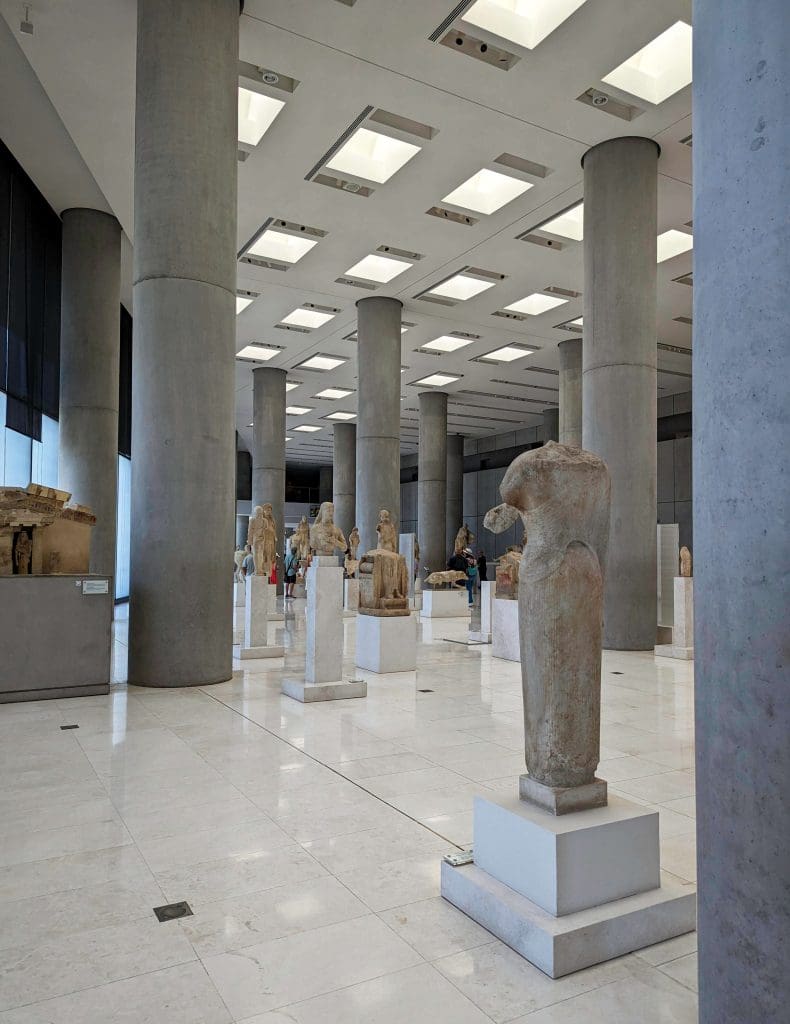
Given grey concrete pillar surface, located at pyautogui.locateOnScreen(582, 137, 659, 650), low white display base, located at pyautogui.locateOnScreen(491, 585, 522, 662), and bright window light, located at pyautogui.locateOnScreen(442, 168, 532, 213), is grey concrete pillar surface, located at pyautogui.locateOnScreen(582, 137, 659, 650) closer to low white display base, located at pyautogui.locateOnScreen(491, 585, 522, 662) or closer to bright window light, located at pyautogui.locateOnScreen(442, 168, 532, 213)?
low white display base, located at pyautogui.locateOnScreen(491, 585, 522, 662)

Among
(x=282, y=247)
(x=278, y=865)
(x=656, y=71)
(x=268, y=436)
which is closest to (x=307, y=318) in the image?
(x=282, y=247)

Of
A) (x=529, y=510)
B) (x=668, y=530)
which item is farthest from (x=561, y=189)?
(x=529, y=510)

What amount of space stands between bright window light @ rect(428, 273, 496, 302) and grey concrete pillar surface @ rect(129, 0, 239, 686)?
9989mm

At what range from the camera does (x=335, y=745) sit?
6.14 meters

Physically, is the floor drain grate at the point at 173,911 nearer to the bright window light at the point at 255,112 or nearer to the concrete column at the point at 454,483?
the bright window light at the point at 255,112

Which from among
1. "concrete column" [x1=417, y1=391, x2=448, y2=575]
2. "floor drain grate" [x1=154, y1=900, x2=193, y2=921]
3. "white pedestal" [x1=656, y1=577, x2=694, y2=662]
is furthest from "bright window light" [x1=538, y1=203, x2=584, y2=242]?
"concrete column" [x1=417, y1=391, x2=448, y2=575]

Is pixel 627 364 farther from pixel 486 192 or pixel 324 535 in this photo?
pixel 324 535

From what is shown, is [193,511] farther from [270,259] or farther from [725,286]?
[270,259]

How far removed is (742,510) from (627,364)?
35.7 feet

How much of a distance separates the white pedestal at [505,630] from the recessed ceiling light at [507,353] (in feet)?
45.9

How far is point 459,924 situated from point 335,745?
3044 millimetres

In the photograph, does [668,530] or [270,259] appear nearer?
[668,530]

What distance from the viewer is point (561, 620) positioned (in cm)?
331

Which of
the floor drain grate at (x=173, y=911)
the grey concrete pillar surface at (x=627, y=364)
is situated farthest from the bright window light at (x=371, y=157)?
the floor drain grate at (x=173, y=911)
